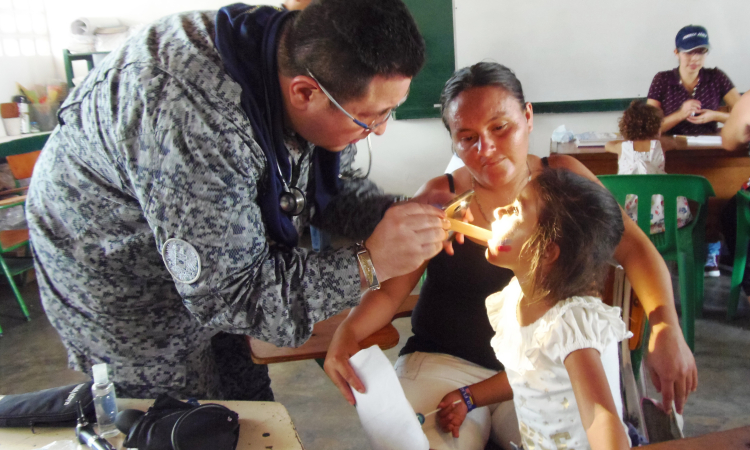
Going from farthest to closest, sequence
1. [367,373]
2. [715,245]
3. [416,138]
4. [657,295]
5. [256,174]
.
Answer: [416,138], [715,245], [657,295], [367,373], [256,174]

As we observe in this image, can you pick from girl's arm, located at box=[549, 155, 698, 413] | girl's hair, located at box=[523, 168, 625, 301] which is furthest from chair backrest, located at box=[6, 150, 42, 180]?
girl's arm, located at box=[549, 155, 698, 413]

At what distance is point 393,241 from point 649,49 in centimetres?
500

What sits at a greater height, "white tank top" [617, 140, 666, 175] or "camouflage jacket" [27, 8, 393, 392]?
"camouflage jacket" [27, 8, 393, 392]

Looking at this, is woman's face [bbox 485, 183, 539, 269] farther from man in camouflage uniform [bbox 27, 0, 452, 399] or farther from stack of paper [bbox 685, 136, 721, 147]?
stack of paper [bbox 685, 136, 721, 147]

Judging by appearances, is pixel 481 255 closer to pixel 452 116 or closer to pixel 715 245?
pixel 452 116

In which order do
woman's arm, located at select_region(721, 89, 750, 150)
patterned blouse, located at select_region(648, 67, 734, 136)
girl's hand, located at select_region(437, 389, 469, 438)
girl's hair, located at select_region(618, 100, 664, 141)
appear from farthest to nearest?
1. patterned blouse, located at select_region(648, 67, 734, 136)
2. girl's hair, located at select_region(618, 100, 664, 141)
3. woman's arm, located at select_region(721, 89, 750, 150)
4. girl's hand, located at select_region(437, 389, 469, 438)

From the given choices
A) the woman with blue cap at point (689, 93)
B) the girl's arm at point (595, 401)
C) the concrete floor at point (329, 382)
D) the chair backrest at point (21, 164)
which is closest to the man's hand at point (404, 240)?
the girl's arm at point (595, 401)

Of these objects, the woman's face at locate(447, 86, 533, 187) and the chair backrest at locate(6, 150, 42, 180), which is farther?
the chair backrest at locate(6, 150, 42, 180)

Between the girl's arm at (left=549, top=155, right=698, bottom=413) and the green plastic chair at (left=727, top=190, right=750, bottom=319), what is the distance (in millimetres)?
2251

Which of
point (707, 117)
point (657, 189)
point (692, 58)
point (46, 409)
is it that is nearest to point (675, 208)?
point (657, 189)

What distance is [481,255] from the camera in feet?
6.05

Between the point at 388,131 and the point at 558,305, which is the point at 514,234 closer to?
the point at 558,305

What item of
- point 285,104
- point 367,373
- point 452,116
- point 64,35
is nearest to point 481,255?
point 452,116

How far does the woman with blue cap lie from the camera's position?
466cm
